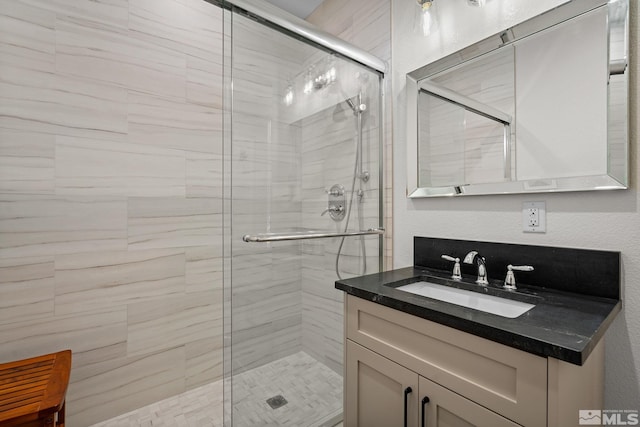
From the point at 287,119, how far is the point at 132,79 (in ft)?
3.35

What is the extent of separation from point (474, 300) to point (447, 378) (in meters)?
0.43

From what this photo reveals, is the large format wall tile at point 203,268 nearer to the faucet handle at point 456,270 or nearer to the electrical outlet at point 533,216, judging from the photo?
the faucet handle at point 456,270

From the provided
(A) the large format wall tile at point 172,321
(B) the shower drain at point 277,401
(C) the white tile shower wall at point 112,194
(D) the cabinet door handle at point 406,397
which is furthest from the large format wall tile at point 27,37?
(D) the cabinet door handle at point 406,397

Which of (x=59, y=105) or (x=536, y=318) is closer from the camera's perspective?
(x=536, y=318)

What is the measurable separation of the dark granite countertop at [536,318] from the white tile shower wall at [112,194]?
1.24 m

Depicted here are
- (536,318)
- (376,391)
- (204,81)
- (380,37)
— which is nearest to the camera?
(536,318)

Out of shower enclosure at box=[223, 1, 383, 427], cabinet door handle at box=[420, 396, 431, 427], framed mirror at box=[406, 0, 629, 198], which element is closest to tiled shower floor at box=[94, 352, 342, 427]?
shower enclosure at box=[223, 1, 383, 427]

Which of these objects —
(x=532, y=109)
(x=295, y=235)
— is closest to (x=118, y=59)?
(x=295, y=235)

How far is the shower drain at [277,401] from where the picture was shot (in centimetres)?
139

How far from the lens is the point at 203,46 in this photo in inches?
75.9

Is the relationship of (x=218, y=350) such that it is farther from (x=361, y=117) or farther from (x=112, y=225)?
(x=361, y=117)

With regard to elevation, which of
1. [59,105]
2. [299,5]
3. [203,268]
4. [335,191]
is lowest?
[203,268]

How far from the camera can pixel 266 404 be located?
4.52 ft

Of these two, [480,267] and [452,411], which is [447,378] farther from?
[480,267]
